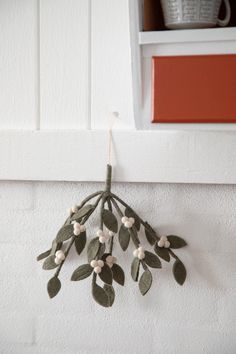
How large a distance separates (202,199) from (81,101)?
11.6 inches

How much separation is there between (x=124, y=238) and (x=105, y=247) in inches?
1.6

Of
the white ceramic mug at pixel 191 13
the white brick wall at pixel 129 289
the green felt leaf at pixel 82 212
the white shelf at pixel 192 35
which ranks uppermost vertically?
the white ceramic mug at pixel 191 13

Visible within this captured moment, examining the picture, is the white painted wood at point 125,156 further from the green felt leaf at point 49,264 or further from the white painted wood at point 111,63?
the green felt leaf at point 49,264

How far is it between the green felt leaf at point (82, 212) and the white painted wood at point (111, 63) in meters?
0.16

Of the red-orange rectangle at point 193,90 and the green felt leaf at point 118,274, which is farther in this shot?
the green felt leaf at point 118,274

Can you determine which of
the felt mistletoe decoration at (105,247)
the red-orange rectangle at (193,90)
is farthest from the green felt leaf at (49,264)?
the red-orange rectangle at (193,90)

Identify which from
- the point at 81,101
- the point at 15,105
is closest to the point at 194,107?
the point at 81,101

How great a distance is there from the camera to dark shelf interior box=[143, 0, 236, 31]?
2.75ft

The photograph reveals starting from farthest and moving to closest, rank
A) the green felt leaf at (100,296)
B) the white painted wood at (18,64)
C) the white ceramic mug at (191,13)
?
1. the white painted wood at (18,64)
2. the green felt leaf at (100,296)
3. the white ceramic mug at (191,13)

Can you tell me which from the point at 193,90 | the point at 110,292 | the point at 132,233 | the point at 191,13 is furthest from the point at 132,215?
the point at 191,13

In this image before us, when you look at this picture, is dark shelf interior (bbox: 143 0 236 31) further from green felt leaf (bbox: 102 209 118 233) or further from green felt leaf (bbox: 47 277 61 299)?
green felt leaf (bbox: 47 277 61 299)

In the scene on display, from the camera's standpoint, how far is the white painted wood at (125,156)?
0.96 metres

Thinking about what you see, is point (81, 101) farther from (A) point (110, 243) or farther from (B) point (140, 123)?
(A) point (110, 243)

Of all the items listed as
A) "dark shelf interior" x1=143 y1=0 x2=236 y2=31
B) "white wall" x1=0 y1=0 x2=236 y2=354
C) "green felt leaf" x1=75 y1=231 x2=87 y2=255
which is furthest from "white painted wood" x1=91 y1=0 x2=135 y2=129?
"green felt leaf" x1=75 y1=231 x2=87 y2=255
